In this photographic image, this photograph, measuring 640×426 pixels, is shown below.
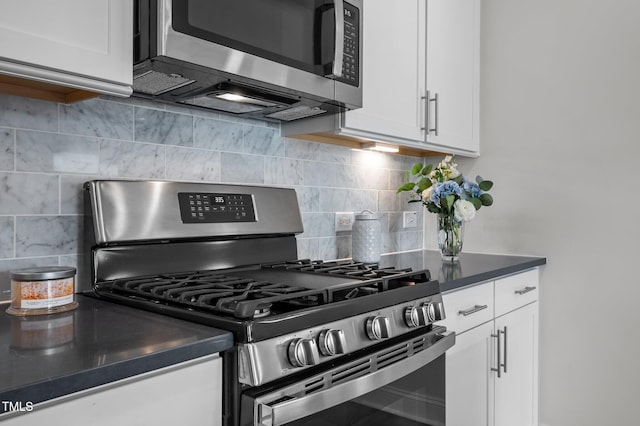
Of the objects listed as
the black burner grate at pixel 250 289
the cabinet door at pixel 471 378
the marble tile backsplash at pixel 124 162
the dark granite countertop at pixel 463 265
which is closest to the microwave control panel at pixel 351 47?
the marble tile backsplash at pixel 124 162

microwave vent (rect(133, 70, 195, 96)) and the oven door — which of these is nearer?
the oven door

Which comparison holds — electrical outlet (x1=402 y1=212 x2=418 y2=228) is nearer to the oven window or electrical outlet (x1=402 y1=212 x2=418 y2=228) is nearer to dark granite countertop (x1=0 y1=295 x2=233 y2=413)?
the oven window

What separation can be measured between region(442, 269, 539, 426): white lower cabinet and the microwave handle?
2.58ft

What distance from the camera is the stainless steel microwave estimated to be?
1.12 meters

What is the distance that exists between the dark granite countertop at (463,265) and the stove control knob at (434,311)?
0.56 feet

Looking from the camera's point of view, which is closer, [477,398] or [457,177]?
[477,398]

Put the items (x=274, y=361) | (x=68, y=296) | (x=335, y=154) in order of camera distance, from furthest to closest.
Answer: (x=335, y=154) → (x=68, y=296) → (x=274, y=361)

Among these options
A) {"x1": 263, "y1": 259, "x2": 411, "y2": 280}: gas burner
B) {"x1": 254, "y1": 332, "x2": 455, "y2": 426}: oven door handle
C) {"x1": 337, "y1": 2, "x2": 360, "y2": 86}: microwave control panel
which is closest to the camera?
{"x1": 254, "y1": 332, "x2": 455, "y2": 426}: oven door handle

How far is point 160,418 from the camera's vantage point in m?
0.77

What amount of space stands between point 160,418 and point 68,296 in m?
Answer: 0.44

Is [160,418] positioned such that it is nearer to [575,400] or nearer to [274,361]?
[274,361]

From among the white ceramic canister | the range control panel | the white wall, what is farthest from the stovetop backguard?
the white wall

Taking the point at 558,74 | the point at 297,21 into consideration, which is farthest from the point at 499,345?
the point at 297,21

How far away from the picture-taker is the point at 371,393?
110cm
